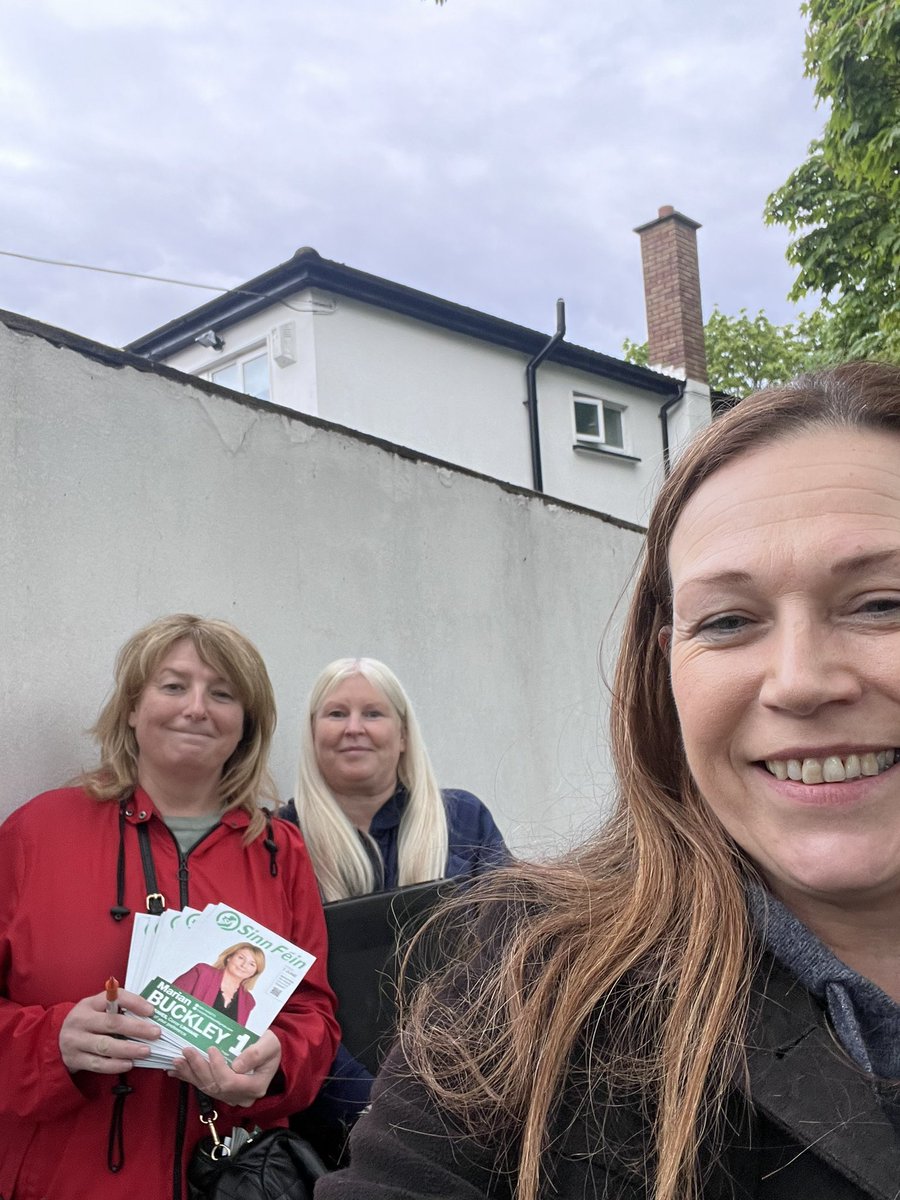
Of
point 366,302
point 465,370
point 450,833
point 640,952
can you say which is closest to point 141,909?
point 450,833

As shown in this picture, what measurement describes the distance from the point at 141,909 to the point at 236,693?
2.57 feet

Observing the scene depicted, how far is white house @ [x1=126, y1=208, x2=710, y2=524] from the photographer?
535 inches

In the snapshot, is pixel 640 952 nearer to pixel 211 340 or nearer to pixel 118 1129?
pixel 118 1129

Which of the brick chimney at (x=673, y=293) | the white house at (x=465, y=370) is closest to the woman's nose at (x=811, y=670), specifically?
the white house at (x=465, y=370)

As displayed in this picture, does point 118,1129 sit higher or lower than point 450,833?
lower

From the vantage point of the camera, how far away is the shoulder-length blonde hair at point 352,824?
12.1ft

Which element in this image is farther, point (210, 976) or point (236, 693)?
point (236, 693)


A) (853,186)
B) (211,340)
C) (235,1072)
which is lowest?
(235,1072)

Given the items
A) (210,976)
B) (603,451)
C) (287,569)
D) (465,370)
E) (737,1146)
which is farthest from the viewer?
(603,451)

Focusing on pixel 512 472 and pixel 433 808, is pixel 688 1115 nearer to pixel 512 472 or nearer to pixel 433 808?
pixel 433 808

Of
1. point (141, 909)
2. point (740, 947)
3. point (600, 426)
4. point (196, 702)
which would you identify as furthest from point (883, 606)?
point (600, 426)

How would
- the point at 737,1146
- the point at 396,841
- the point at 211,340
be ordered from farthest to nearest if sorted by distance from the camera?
the point at 211,340
the point at 396,841
the point at 737,1146

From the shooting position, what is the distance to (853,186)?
934 cm

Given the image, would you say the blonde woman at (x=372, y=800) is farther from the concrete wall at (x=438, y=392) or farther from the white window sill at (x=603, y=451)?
the white window sill at (x=603, y=451)
